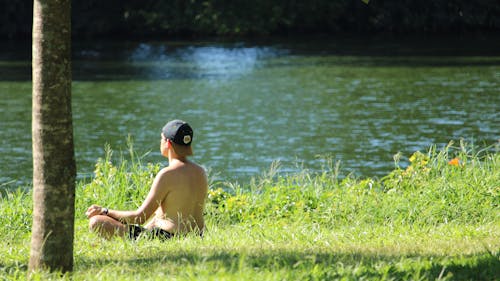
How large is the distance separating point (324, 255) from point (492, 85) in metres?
18.8

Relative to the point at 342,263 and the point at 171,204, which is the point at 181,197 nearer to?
the point at 171,204

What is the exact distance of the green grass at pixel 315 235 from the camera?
515 cm

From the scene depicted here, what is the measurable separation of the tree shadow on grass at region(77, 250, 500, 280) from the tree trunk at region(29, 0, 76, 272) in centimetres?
55

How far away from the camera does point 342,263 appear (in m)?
5.39

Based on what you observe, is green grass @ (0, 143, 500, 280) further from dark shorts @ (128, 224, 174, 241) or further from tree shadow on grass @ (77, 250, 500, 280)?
dark shorts @ (128, 224, 174, 241)

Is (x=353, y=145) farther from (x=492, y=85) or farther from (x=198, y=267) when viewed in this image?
(x=198, y=267)

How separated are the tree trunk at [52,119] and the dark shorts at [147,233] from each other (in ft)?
5.94

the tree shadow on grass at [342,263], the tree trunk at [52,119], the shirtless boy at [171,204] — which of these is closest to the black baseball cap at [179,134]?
the shirtless boy at [171,204]

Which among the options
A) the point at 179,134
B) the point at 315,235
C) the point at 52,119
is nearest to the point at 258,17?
the point at 179,134

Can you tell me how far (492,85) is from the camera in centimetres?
2378

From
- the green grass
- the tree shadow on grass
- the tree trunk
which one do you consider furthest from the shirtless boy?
the tree trunk

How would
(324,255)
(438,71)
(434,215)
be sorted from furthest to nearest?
(438,71), (434,215), (324,255)

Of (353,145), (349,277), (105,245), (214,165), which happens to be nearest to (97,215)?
(105,245)

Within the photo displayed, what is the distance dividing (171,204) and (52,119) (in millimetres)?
2316
